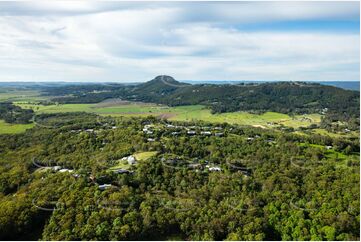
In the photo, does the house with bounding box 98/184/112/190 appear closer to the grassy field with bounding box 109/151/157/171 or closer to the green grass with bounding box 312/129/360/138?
the grassy field with bounding box 109/151/157/171

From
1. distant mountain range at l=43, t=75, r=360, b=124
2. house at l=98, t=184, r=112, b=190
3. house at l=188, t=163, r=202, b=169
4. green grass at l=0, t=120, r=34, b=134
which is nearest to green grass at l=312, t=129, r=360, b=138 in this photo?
distant mountain range at l=43, t=75, r=360, b=124

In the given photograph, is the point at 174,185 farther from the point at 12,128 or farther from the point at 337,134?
the point at 12,128

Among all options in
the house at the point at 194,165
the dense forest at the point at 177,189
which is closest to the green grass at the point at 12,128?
the dense forest at the point at 177,189

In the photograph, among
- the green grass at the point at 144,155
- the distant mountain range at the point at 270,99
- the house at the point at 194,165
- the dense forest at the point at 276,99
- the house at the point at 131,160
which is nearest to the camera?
the house at the point at 194,165

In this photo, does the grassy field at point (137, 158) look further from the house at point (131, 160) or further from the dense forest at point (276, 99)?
the dense forest at point (276, 99)

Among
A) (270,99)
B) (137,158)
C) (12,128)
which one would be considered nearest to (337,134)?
(137,158)

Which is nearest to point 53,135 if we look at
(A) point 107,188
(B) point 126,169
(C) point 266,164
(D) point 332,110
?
(B) point 126,169
